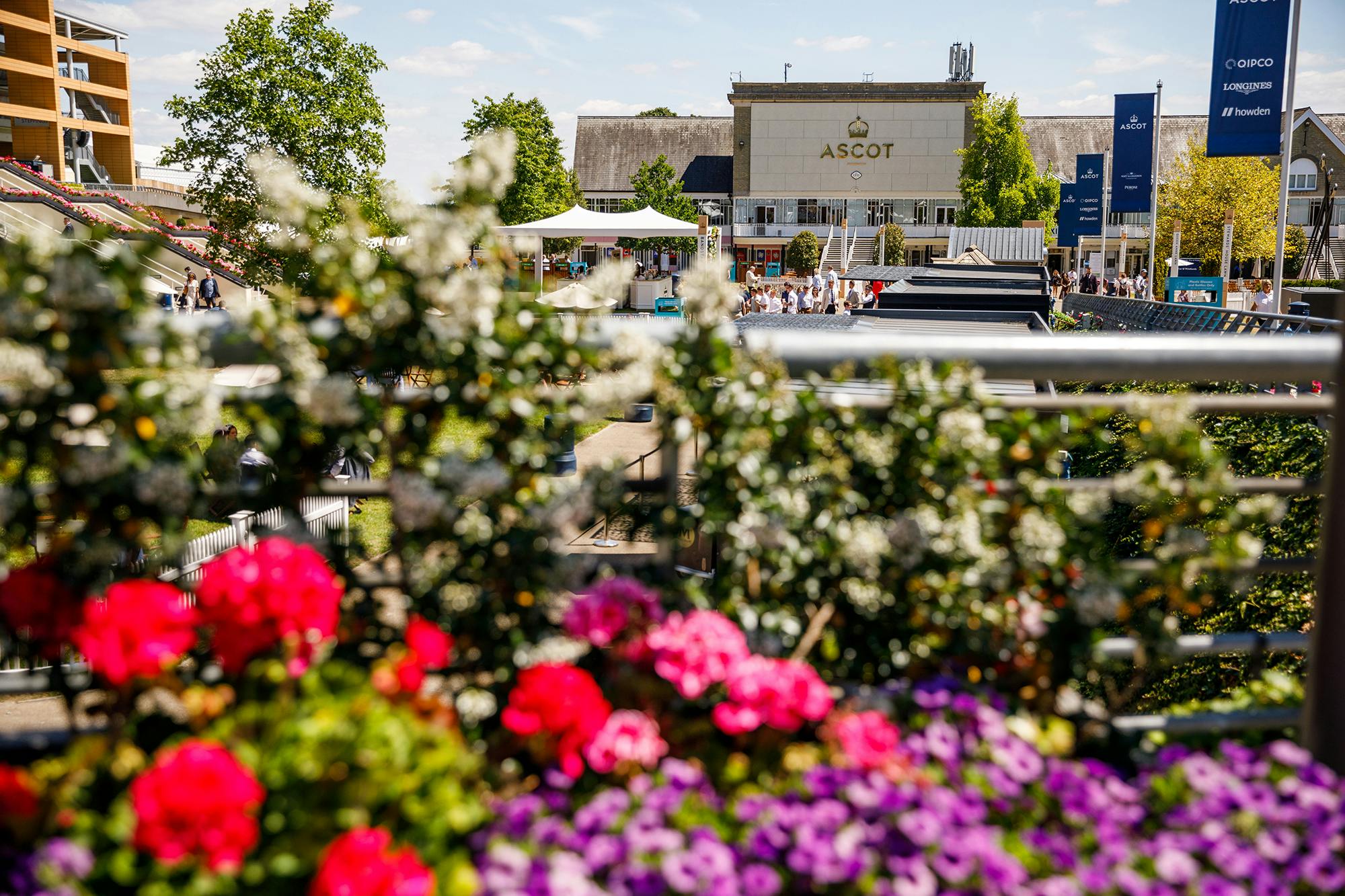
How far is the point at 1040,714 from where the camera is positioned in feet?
6.88

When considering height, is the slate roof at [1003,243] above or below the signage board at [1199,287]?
above

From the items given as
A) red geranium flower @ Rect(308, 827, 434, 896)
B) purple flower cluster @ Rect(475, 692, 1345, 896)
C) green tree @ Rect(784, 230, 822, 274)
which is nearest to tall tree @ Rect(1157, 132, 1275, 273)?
green tree @ Rect(784, 230, 822, 274)

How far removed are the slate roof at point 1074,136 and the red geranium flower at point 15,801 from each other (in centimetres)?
9080

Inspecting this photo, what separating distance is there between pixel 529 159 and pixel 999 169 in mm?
23506

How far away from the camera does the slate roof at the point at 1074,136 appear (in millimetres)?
85375

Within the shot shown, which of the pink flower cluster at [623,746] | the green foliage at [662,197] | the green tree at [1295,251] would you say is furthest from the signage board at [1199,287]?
the green foliage at [662,197]

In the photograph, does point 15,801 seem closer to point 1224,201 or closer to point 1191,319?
point 1191,319

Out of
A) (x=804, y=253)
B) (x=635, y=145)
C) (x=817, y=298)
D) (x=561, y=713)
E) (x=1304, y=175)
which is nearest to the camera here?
(x=561, y=713)

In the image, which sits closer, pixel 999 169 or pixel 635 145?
pixel 999 169

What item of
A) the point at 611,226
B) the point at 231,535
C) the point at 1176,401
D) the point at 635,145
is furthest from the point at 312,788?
the point at 635,145

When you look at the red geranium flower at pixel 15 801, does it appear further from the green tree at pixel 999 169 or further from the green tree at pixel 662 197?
the green tree at pixel 662 197

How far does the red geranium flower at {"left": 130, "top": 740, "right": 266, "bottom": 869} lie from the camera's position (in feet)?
4.44

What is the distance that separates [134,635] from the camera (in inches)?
63.4

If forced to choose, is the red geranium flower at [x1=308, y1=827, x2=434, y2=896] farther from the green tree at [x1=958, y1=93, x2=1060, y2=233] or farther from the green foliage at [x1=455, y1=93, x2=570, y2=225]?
the green tree at [x1=958, y1=93, x2=1060, y2=233]
